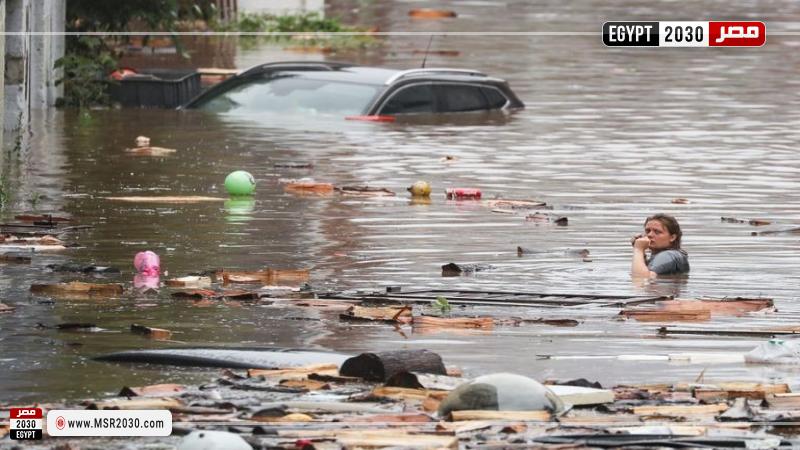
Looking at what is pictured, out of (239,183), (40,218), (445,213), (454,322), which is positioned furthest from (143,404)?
(239,183)

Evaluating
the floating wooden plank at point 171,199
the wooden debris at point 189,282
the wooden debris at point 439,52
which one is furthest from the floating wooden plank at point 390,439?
the wooden debris at point 439,52

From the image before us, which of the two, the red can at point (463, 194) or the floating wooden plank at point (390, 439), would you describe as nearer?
the floating wooden plank at point (390, 439)

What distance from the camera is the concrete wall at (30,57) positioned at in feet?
86.7

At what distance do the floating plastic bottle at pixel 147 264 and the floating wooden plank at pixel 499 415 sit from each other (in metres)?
5.72

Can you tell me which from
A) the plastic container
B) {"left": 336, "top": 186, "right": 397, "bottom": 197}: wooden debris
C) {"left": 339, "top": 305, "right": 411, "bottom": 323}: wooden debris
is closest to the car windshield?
the plastic container

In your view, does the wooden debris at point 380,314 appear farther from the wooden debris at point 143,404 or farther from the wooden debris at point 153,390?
the wooden debris at point 143,404

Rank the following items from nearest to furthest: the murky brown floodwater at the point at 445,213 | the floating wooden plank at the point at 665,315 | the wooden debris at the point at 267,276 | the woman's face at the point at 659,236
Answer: the murky brown floodwater at the point at 445,213 < the floating wooden plank at the point at 665,315 < the wooden debris at the point at 267,276 < the woman's face at the point at 659,236

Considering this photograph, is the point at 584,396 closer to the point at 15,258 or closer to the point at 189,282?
the point at 189,282

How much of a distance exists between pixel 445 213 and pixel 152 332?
25.0 ft

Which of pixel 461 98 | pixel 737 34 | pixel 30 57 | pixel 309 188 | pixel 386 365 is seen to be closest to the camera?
pixel 386 365

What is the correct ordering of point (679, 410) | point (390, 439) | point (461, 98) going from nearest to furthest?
1. point (390, 439)
2. point (679, 410)
3. point (461, 98)

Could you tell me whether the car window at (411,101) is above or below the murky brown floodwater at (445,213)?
above

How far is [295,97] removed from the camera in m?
30.2

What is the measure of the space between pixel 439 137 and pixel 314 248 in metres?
11.2
